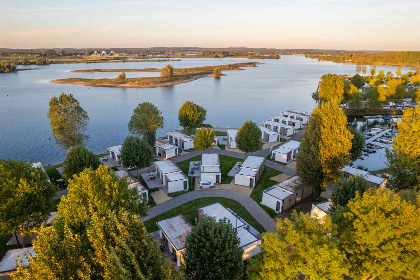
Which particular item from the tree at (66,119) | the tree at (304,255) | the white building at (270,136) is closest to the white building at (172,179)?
the tree at (66,119)

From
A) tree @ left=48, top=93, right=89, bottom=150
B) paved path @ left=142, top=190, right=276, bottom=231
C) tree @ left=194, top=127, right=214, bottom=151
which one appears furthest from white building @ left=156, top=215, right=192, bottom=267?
tree @ left=48, top=93, right=89, bottom=150

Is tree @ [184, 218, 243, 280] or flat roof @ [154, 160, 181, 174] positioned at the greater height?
tree @ [184, 218, 243, 280]

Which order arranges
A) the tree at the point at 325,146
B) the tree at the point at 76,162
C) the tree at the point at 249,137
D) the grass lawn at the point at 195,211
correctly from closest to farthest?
1. the tree at the point at 325,146
2. the grass lawn at the point at 195,211
3. the tree at the point at 76,162
4. the tree at the point at 249,137

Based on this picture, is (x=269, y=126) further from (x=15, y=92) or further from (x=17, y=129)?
(x=15, y=92)

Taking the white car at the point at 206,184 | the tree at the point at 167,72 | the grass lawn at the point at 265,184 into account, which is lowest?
the grass lawn at the point at 265,184

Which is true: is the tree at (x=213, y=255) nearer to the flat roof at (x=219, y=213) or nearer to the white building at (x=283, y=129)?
the flat roof at (x=219, y=213)

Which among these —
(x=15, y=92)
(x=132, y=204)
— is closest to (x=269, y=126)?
(x=132, y=204)

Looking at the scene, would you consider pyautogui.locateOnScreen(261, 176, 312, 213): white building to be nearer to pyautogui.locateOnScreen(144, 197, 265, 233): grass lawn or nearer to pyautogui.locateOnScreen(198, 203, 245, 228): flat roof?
pyautogui.locateOnScreen(144, 197, 265, 233): grass lawn

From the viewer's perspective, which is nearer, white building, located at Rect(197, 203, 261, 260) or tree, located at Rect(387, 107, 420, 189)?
white building, located at Rect(197, 203, 261, 260)
